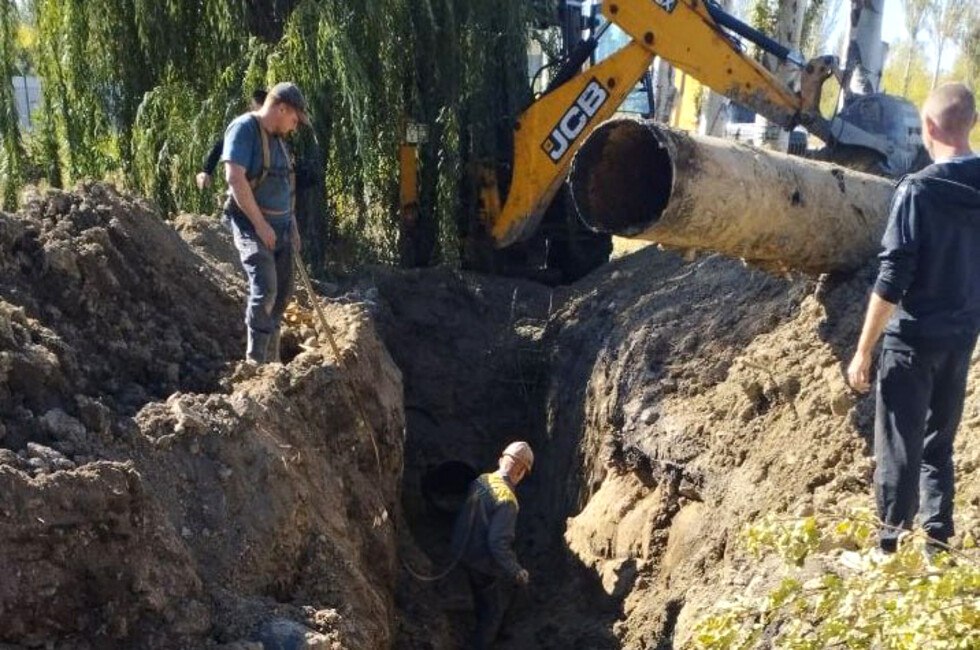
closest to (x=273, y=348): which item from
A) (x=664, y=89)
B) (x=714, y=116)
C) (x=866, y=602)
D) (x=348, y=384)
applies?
(x=348, y=384)

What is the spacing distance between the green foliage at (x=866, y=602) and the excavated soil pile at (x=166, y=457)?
1.70 m

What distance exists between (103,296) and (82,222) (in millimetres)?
640

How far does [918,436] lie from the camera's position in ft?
15.1

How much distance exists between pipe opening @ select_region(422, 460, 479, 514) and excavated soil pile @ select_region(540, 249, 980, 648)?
3.15 ft

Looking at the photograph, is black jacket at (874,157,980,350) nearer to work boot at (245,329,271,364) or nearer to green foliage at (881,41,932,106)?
work boot at (245,329,271,364)

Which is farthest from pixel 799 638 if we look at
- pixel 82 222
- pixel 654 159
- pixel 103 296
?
pixel 82 222

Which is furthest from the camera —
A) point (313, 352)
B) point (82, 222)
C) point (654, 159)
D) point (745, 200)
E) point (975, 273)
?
point (313, 352)

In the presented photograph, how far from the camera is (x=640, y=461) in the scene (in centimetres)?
734

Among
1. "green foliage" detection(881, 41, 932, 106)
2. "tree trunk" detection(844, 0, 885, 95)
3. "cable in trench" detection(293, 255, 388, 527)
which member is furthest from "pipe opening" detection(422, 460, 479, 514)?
"green foliage" detection(881, 41, 932, 106)

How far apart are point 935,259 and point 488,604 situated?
418 cm

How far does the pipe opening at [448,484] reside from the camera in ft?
30.5

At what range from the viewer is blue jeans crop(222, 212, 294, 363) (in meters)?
6.68

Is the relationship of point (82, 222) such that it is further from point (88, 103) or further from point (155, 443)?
point (88, 103)

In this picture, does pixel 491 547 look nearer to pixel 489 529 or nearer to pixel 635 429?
pixel 489 529
